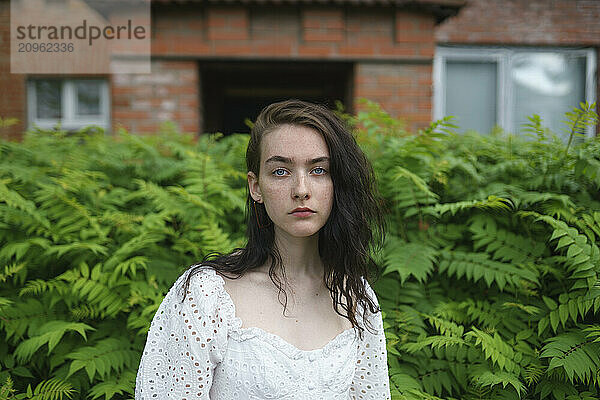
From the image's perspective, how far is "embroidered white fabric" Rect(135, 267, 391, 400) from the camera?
1794 mm

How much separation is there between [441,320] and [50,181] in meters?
2.81

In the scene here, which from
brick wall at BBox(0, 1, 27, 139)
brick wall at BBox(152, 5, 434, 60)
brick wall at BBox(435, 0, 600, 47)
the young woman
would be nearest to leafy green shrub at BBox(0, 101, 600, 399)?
the young woman

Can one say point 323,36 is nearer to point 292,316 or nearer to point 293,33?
point 293,33

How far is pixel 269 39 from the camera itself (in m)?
6.70

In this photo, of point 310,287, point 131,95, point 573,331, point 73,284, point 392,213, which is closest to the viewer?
point 310,287

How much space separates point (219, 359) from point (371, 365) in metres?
0.61

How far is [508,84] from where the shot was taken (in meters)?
8.58

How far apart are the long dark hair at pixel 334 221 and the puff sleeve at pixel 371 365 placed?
0.22 ft

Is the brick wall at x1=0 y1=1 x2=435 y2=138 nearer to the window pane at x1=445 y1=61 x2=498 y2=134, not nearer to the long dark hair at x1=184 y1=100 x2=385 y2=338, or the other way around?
the window pane at x1=445 y1=61 x2=498 y2=134

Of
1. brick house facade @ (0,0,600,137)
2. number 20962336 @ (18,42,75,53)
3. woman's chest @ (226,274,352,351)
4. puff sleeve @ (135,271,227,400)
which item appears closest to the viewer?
puff sleeve @ (135,271,227,400)

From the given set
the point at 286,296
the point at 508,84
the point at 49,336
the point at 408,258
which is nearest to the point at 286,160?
the point at 286,296

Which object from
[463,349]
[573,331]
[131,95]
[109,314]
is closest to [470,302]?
[463,349]

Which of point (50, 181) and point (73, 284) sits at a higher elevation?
point (50, 181)

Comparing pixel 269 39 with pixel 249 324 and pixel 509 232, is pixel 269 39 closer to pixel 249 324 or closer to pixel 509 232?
pixel 509 232
